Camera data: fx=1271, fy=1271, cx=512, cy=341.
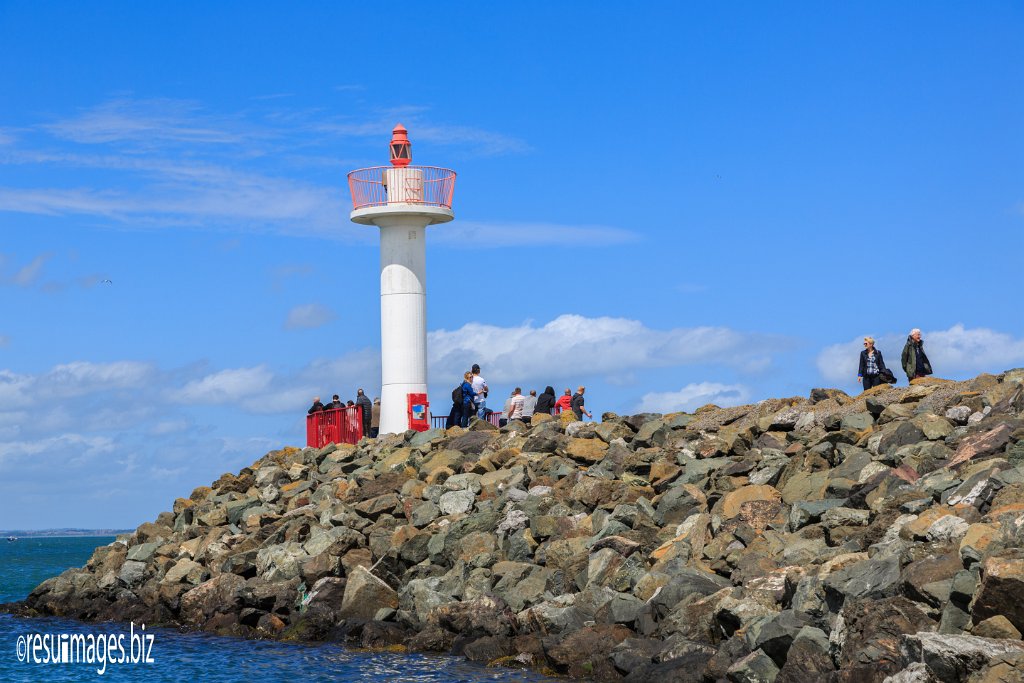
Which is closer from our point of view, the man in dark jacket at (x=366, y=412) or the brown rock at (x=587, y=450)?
the brown rock at (x=587, y=450)

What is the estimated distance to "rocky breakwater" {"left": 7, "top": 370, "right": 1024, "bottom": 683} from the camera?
38.1 ft

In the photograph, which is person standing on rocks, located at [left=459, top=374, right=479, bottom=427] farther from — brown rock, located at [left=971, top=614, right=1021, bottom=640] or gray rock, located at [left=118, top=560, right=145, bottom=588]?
brown rock, located at [left=971, top=614, right=1021, bottom=640]

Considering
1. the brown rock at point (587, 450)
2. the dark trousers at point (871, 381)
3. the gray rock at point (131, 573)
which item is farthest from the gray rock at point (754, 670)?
the gray rock at point (131, 573)

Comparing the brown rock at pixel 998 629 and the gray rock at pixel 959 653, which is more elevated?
the brown rock at pixel 998 629

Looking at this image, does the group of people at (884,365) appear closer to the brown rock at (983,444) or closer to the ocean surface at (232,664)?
the brown rock at (983,444)

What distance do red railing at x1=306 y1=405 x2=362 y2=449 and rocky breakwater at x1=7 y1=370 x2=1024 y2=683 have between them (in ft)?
7.22

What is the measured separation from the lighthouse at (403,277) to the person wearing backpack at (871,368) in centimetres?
895

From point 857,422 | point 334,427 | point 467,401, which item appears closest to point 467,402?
point 467,401

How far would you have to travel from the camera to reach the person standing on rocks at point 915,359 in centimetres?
2095

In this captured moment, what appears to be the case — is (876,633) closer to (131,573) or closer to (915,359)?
(915,359)

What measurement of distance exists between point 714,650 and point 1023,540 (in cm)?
318

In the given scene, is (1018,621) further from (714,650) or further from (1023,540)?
(714,650)

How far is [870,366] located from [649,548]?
7371 millimetres

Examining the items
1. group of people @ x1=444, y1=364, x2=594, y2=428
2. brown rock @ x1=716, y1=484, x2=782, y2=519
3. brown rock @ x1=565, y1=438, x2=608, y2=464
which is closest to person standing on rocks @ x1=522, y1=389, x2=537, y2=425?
group of people @ x1=444, y1=364, x2=594, y2=428
